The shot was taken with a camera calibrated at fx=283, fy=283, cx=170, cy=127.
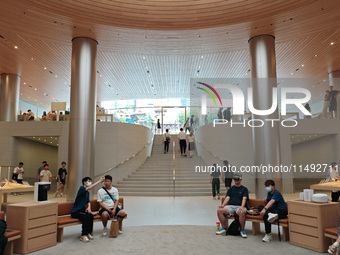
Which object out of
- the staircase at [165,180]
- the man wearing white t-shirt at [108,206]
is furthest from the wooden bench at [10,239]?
the staircase at [165,180]

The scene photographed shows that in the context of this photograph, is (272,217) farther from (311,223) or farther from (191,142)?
(191,142)

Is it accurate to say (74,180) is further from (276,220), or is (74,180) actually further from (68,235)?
(276,220)

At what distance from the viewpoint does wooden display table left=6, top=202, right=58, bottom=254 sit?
4609mm

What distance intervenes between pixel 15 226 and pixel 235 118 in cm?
814

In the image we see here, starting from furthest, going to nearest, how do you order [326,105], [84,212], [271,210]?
[326,105]
[84,212]
[271,210]

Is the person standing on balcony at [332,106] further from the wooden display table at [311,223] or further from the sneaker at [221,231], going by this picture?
the sneaker at [221,231]

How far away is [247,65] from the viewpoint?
54.2 ft

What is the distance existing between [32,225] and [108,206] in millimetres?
1527

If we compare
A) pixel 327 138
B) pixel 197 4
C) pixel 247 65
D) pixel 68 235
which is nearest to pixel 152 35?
pixel 197 4

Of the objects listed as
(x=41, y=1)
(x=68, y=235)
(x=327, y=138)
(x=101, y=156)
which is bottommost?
(x=68, y=235)

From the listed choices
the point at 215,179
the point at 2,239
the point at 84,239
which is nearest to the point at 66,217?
the point at 84,239

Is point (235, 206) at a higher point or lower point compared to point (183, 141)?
lower

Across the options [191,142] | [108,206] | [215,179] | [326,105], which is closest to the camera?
[108,206]

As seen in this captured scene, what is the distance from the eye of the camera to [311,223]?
476 centimetres
